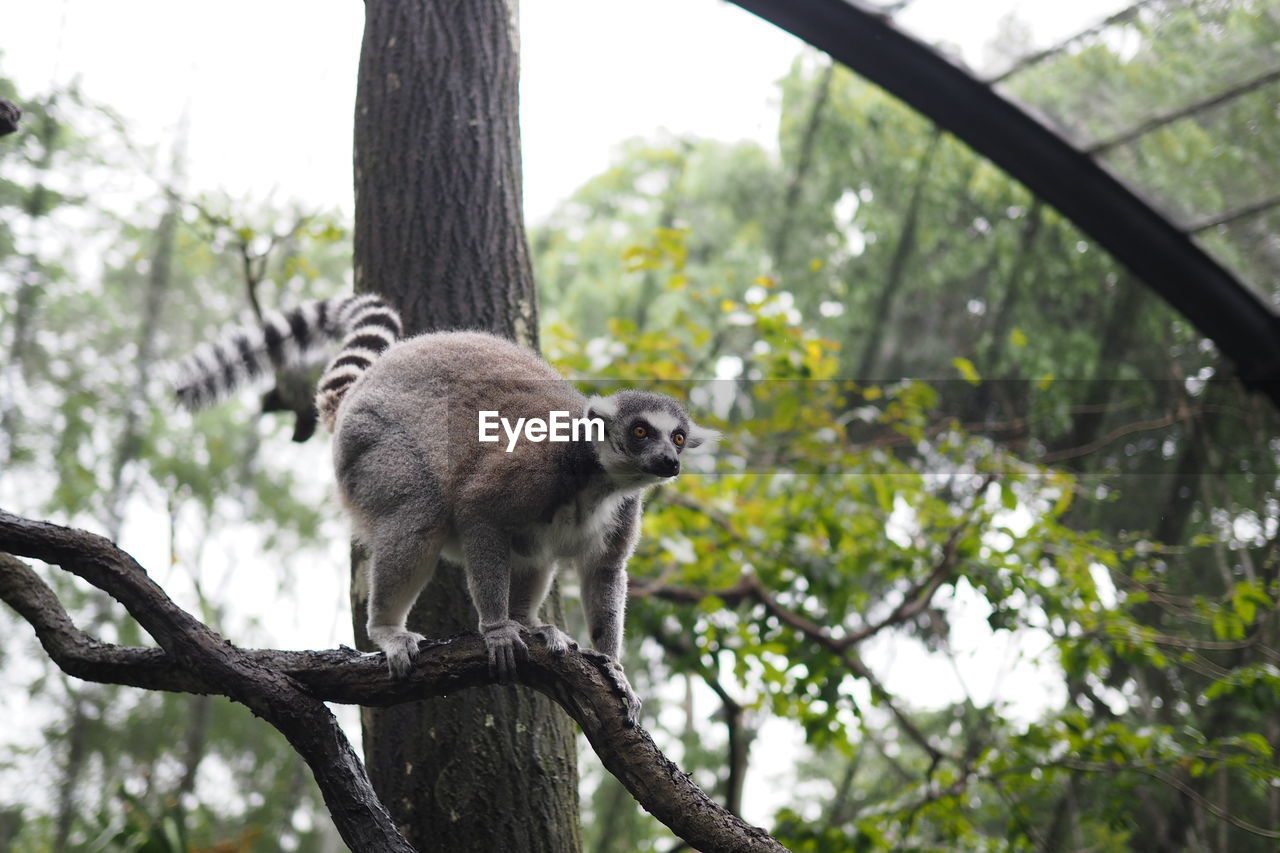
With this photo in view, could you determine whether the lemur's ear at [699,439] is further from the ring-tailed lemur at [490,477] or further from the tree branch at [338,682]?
the tree branch at [338,682]

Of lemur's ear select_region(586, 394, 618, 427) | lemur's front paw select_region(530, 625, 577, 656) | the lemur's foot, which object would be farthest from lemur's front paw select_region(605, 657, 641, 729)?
lemur's ear select_region(586, 394, 618, 427)

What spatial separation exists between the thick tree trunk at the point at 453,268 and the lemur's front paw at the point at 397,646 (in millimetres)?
273

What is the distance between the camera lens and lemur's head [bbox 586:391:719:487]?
10.6 feet

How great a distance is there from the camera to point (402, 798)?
124 inches

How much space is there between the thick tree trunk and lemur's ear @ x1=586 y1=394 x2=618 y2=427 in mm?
686

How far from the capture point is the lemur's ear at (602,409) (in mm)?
3336

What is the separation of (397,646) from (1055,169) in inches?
214

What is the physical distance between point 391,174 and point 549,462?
5.13ft

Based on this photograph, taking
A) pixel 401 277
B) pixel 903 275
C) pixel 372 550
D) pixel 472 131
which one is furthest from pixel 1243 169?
pixel 372 550

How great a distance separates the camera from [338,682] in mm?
2660

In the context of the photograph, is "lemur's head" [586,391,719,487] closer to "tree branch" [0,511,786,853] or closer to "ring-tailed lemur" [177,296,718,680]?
"ring-tailed lemur" [177,296,718,680]

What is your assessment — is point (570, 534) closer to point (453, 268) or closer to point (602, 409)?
point (602, 409)

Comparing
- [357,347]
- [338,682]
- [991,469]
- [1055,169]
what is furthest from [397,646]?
[1055,169]

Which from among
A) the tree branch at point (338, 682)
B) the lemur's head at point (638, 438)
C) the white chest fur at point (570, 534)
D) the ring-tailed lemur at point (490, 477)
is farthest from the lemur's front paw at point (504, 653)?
the lemur's head at point (638, 438)
